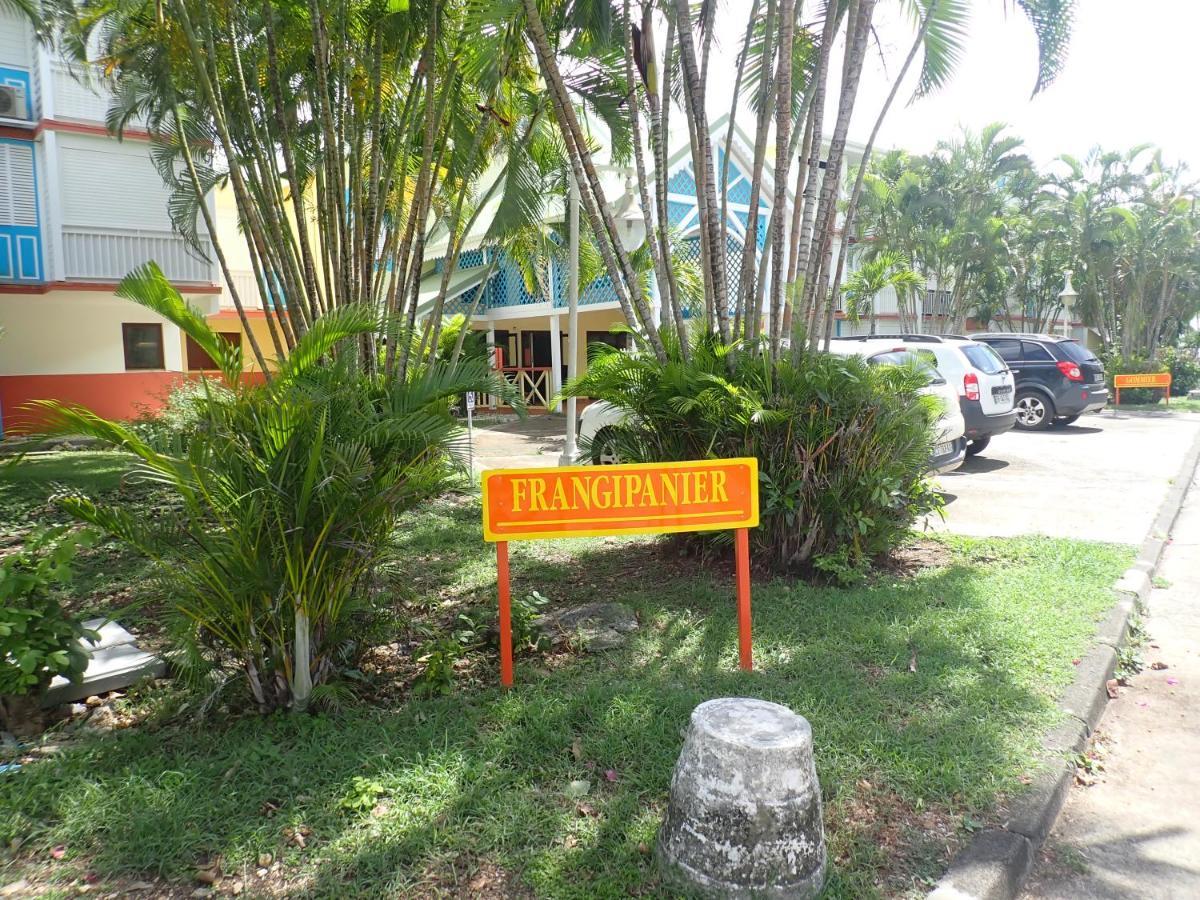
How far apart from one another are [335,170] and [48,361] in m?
10.6

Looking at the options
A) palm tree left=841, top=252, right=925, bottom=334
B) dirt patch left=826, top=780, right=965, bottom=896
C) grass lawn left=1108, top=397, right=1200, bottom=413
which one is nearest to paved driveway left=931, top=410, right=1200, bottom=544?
palm tree left=841, top=252, right=925, bottom=334

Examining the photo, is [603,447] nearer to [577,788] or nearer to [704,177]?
[704,177]

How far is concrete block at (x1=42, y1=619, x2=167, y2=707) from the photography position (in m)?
3.73

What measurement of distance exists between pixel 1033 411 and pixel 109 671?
15.8 m

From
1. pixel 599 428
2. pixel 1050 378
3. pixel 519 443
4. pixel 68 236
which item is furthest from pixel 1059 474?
pixel 68 236

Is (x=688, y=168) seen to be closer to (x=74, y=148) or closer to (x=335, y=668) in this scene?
(x=74, y=148)

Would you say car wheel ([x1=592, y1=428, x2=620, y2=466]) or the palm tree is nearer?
car wheel ([x1=592, y1=428, x2=620, y2=466])

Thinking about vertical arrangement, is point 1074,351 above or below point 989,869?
above

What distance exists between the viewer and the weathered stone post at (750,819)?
248 cm

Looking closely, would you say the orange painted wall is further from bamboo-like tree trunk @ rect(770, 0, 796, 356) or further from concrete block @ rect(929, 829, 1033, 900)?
concrete block @ rect(929, 829, 1033, 900)

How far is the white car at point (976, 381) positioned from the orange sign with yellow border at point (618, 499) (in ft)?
22.9

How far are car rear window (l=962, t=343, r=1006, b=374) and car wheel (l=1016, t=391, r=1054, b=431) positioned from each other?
4.55 meters

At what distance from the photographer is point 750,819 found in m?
2.48

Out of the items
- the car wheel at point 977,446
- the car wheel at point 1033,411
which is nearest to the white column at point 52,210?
the car wheel at point 977,446
